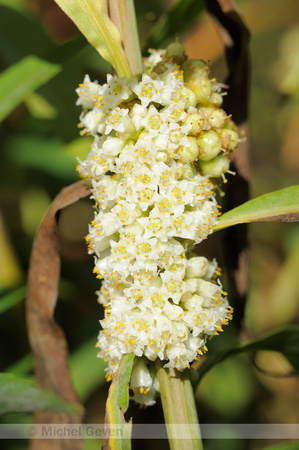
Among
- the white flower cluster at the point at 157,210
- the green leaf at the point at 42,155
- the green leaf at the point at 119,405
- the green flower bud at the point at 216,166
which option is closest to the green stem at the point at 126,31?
the white flower cluster at the point at 157,210

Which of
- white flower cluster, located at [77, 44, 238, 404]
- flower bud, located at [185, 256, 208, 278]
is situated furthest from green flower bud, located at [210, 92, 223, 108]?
flower bud, located at [185, 256, 208, 278]

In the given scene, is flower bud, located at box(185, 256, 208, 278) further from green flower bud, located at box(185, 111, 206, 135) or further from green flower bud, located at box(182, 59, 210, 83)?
green flower bud, located at box(182, 59, 210, 83)

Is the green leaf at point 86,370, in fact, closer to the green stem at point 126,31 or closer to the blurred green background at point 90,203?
the blurred green background at point 90,203

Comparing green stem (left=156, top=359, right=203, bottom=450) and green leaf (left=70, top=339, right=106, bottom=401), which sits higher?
green stem (left=156, top=359, right=203, bottom=450)

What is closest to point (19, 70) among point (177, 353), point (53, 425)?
point (177, 353)

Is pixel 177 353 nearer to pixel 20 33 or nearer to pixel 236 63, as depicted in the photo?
pixel 236 63

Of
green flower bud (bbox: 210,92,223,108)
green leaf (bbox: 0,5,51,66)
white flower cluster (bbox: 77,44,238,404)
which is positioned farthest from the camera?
green leaf (bbox: 0,5,51,66)

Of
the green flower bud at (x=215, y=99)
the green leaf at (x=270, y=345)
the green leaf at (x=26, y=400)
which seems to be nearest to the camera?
the green leaf at (x=26, y=400)
